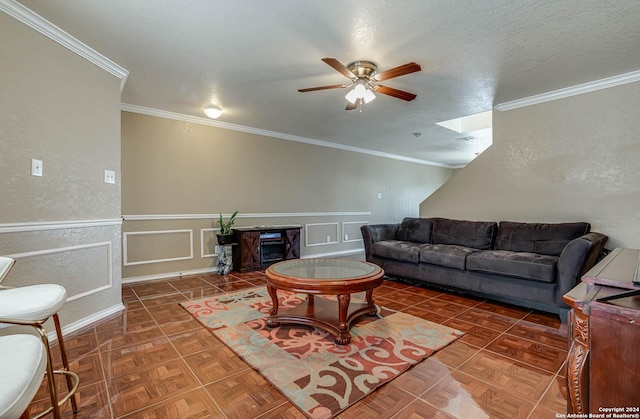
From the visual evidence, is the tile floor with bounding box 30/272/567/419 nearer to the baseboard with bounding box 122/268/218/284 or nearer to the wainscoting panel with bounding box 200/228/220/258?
the baseboard with bounding box 122/268/218/284

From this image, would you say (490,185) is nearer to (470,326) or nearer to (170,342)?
(470,326)

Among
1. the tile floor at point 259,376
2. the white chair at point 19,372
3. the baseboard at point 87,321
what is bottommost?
the tile floor at point 259,376

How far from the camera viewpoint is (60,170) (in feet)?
7.52

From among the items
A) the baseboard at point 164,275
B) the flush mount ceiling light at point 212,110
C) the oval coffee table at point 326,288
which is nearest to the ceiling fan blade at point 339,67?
the oval coffee table at point 326,288

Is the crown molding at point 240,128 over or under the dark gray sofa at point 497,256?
over

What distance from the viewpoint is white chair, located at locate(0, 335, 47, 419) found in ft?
1.95

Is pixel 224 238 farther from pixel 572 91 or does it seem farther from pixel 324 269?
pixel 572 91

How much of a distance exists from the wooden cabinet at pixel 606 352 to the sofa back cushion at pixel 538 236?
8.32 feet

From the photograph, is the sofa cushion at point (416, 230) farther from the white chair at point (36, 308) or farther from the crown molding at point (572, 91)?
the white chair at point (36, 308)

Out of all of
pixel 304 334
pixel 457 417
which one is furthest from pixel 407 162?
pixel 457 417

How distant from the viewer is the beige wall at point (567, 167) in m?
3.02

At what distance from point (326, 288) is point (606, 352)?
150cm

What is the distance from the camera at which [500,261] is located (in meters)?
2.99

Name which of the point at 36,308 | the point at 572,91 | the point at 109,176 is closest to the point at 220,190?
the point at 109,176
